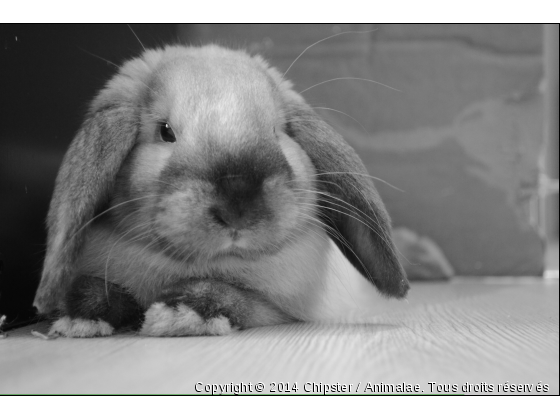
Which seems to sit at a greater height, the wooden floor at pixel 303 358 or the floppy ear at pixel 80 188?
the floppy ear at pixel 80 188

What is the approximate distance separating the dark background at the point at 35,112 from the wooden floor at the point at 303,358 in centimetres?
22

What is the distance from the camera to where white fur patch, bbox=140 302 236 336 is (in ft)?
3.55

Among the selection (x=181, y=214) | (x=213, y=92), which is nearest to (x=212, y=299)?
(x=181, y=214)

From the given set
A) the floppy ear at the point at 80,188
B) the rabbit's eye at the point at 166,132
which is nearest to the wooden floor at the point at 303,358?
the floppy ear at the point at 80,188

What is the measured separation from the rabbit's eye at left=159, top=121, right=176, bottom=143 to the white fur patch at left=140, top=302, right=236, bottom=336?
1.16 ft

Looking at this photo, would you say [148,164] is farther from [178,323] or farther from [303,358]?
[303,358]

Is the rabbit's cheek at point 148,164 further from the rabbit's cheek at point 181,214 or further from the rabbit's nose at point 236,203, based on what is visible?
the rabbit's nose at point 236,203

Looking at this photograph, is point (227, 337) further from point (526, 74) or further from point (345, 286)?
point (526, 74)

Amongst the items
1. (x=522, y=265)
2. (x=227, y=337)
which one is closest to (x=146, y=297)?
(x=227, y=337)

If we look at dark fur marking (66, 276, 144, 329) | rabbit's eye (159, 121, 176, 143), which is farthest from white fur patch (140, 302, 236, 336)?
rabbit's eye (159, 121, 176, 143)

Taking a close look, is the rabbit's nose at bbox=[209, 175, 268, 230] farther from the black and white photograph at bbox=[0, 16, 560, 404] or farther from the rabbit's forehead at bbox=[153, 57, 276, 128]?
the rabbit's forehead at bbox=[153, 57, 276, 128]

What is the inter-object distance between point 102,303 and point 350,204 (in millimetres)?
564

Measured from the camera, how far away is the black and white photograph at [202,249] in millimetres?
851

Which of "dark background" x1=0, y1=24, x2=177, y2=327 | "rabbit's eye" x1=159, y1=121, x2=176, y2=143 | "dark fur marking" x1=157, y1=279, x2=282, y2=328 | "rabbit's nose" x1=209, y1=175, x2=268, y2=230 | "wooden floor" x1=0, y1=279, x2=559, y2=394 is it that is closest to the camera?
"wooden floor" x1=0, y1=279, x2=559, y2=394
